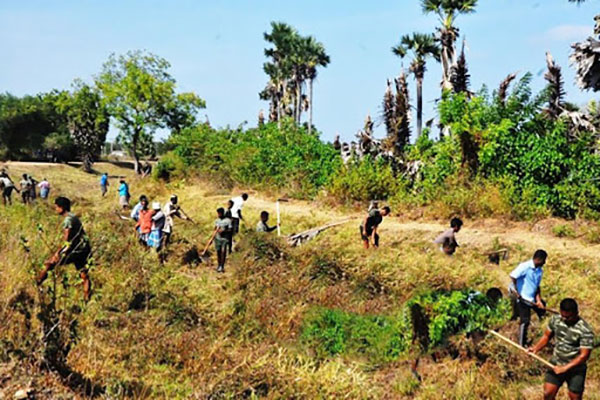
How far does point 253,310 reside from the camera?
8.09m

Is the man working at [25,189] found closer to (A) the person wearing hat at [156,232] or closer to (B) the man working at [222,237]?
(A) the person wearing hat at [156,232]

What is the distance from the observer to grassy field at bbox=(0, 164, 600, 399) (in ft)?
18.5

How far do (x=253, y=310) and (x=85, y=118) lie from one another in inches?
1688

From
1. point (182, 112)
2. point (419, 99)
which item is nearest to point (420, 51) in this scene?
point (419, 99)

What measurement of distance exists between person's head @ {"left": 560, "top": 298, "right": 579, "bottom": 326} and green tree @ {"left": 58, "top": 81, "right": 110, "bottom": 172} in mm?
44413

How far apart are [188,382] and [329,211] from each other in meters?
12.6

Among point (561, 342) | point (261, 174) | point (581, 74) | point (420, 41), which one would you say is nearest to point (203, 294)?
point (561, 342)

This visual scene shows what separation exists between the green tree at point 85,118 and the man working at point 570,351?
44393mm

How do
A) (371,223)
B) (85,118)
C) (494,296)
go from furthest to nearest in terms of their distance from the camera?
1. (85,118)
2. (371,223)
3. (494,296)

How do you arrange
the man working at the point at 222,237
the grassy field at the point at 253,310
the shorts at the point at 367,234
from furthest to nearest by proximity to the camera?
the shorts at the point at 367,234, the man working at the point at 222,237, the grassy field at the point at 253,310

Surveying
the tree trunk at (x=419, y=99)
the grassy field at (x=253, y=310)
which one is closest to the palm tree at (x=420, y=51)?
the tree trunk at (x=419, y=99)

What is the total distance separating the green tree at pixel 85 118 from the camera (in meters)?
45.9

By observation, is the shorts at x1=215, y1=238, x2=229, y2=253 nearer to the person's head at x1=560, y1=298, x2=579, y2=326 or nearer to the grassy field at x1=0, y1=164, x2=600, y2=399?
the grassy field at x1=0, y1=164, x2=600, y2=399

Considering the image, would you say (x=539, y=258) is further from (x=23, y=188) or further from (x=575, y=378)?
(x=23, y=188)
